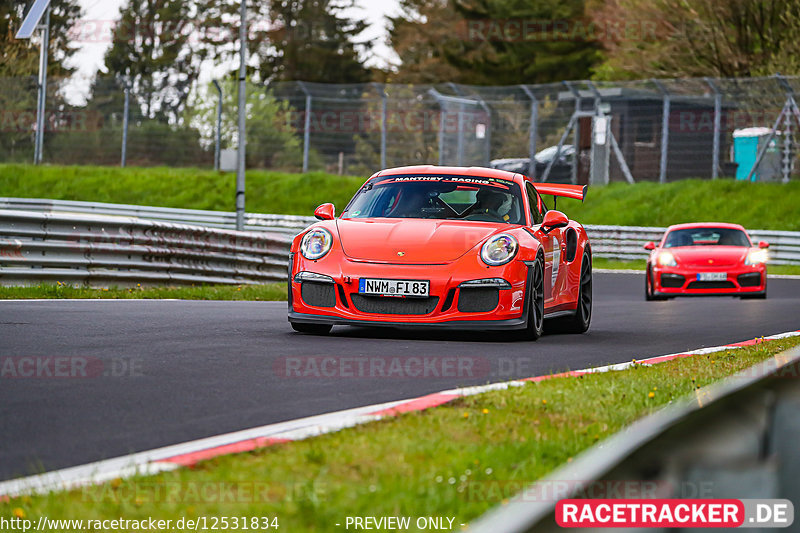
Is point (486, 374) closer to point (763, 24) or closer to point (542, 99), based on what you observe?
point (542, 99)

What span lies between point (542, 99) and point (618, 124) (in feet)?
8.55

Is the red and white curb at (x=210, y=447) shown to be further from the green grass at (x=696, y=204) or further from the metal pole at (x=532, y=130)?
the metal pole at (x=532, y=130)

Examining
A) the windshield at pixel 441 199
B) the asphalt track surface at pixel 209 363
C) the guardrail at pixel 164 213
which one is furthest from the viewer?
the guardrail at pixel 164 213

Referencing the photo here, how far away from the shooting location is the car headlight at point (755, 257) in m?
18.1

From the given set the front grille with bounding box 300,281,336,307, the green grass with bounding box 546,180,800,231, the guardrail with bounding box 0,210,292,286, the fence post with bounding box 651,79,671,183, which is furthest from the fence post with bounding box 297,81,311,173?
the front grille with bounding box 300,281,336,307

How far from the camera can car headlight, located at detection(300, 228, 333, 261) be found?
9.66 m

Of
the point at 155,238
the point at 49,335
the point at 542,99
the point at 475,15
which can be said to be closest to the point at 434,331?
the point at 49,335

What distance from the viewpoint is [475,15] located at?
64625 mm

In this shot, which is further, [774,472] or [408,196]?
[408,196]

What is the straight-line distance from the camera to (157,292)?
48.6 ft

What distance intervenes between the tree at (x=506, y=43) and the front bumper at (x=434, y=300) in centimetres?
4909

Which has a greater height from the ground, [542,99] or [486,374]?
[542,99]

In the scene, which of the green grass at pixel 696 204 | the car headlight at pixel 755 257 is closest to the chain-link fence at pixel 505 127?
the green grass at pixel 696 204

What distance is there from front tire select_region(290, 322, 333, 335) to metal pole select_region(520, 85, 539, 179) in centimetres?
2606
